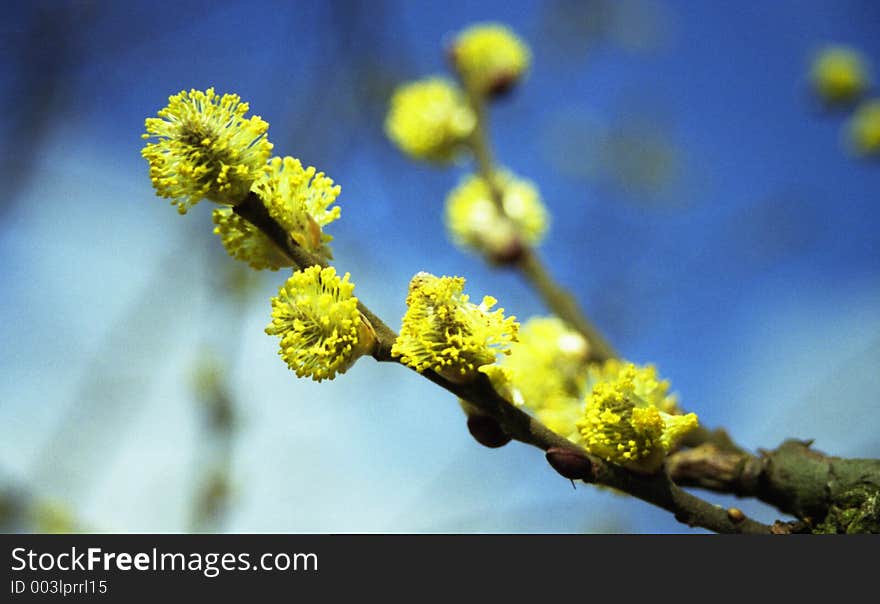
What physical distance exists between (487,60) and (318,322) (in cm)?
145

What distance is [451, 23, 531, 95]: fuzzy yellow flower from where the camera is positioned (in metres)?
2.07

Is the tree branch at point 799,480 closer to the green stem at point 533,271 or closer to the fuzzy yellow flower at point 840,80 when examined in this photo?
the green stem at point 533,271

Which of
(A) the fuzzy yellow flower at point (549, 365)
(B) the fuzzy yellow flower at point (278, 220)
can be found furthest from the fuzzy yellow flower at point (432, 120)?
(B) the fuzzy yellow flower at point (278, 220)

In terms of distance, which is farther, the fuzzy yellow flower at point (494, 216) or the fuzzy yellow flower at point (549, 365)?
the fuzzy yellow flower at point (494, 216)

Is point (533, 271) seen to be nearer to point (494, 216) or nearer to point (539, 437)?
point (494, 216)

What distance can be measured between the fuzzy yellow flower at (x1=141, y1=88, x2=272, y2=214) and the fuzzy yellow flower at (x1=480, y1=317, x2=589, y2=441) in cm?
58

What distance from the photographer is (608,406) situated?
93 centimetres

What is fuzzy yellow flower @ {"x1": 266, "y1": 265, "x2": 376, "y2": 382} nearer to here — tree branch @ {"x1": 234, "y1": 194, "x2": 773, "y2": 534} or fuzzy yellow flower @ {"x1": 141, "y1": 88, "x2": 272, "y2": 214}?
tree branch @ {"x1": 234, "y1": 194, "x2": 773, "y2": 534}

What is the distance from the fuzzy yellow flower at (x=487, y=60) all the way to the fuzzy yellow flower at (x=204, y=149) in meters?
1.29

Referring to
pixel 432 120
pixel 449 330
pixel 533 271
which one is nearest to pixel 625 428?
pixel 449 330

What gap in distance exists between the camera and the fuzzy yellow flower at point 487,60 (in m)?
2.07

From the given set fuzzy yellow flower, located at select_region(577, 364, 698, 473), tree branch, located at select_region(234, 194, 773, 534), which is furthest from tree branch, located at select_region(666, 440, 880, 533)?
fuzzy yellow flower, located at select_region(577, 364, 698, 473)

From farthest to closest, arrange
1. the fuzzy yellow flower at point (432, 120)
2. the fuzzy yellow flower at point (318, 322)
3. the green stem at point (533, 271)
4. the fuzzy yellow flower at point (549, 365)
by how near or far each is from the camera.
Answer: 1. the fuzzy yellow flower at point (432, 120)
2. the green stem at point (533, 271)
3. the fuzzy yellow flower at point (549, 365)
4. the fuzzy yellow flower at point (318, 322)

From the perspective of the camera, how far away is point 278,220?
898 mm
